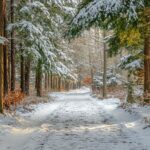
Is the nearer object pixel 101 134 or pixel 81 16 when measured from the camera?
pixel 101 134

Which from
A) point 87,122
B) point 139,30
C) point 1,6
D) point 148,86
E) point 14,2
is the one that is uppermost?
point 14,2

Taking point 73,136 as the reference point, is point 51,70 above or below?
Result: above

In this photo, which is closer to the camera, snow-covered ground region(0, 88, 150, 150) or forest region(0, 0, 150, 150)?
snow-covered ground region(0, 88, 150, 150)

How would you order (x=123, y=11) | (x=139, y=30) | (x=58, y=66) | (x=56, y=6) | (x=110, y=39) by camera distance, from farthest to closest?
(x=58, y=66)
(x=56, y=6)
(x=110, y=39)
(x=139, y=30)
(x=123, y=11)

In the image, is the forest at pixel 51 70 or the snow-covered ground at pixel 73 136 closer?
the snow-covered ground at pixel 73 136

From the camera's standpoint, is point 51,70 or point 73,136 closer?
point 73,136

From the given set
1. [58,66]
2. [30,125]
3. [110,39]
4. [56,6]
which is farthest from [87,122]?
[58,66]

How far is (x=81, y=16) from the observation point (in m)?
14.2

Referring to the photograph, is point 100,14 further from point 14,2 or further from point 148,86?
point 14,2

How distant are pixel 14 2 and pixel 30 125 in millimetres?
11327

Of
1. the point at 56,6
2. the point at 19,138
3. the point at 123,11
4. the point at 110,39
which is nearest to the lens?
the point at 19,138

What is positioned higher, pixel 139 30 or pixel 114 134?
pixel 139 30

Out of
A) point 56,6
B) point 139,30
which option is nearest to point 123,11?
point 139,30

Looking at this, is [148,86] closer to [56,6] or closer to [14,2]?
[56,6]
